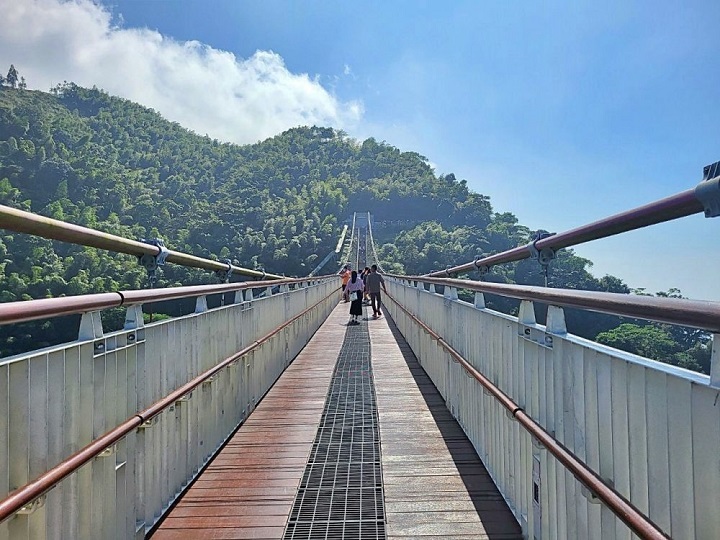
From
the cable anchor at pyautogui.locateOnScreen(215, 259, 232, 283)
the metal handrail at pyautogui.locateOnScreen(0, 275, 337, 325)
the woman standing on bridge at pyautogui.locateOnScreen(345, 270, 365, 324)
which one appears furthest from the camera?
the woman standing on bridge at pyautogui.locateOnScreen(345, 270, 365, 324)

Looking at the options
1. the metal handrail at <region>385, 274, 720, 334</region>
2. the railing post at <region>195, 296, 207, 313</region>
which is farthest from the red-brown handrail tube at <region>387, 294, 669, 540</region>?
the railing post at <region>195, 296, 207, 313</region>

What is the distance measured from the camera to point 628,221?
2115 millimetres

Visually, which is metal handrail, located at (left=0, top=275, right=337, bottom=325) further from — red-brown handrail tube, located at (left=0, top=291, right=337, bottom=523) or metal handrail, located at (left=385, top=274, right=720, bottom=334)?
metal handrail, located at (left=385, top=274, right=720, bottom=334)


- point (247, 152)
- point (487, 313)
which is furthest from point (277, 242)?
point (247, 152)

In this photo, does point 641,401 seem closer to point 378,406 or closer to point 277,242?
point 378,406

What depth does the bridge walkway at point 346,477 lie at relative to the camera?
301 cm

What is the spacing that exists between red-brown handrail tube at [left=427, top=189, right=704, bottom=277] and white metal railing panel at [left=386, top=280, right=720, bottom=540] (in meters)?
0.39

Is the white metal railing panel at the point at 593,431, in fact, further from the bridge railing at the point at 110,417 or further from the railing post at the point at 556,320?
the bridge railing at the point at 110,417

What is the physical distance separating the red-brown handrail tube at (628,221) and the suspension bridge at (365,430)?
0.04ft

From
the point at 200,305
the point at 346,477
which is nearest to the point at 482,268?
the point at 346,477

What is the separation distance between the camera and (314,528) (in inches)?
119

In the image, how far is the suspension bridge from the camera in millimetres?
1552

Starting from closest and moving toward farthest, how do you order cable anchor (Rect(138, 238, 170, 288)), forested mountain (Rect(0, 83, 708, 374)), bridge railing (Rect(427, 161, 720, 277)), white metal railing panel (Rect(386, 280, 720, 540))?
1. white metal railing panel (Rect(386, 280, 720, 540))
2. bridge railing (Rect(427, 161, 720, 277))
3. cable anchor (Rect(138, 238, 170, 288))
4. forested mountain (Rect(0, 83, 708, 374))

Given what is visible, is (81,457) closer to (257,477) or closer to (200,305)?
(257,477)
